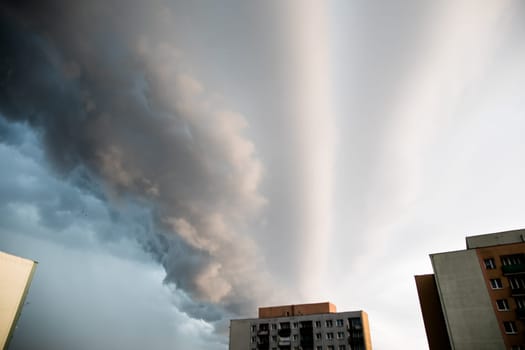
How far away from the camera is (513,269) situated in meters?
55.2

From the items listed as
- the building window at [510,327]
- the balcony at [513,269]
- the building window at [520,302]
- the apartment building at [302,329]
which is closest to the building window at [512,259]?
the balcony at [513,269]

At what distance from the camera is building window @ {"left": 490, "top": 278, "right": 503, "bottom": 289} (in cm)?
5588

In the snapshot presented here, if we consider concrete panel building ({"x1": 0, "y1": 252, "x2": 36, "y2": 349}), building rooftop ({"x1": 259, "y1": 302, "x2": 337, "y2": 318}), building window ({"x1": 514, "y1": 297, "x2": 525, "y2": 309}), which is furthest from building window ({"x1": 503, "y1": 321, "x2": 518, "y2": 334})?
concrete panel building ({"x1": 0, "y1": 252, "x2": 36, "y2": 349})

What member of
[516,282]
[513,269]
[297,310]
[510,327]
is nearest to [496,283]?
[516,282]

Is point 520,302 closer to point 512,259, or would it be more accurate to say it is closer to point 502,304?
point 502,304

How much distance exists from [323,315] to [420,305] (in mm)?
33317

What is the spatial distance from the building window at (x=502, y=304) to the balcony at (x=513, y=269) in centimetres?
499

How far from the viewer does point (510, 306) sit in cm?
5353

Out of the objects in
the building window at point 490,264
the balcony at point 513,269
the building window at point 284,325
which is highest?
the building window at point 490,264

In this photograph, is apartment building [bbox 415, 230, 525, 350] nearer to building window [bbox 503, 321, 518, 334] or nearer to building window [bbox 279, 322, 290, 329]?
building window [bbox 503, 321, 518, 334]

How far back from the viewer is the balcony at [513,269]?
5462 centimetres

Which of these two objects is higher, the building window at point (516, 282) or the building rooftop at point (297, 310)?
the building rooftop at point (297, 310)

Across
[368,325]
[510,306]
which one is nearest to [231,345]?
[368,325]

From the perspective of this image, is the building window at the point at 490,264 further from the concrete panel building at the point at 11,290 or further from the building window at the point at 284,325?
the concrete panel building at the point at 11,290
